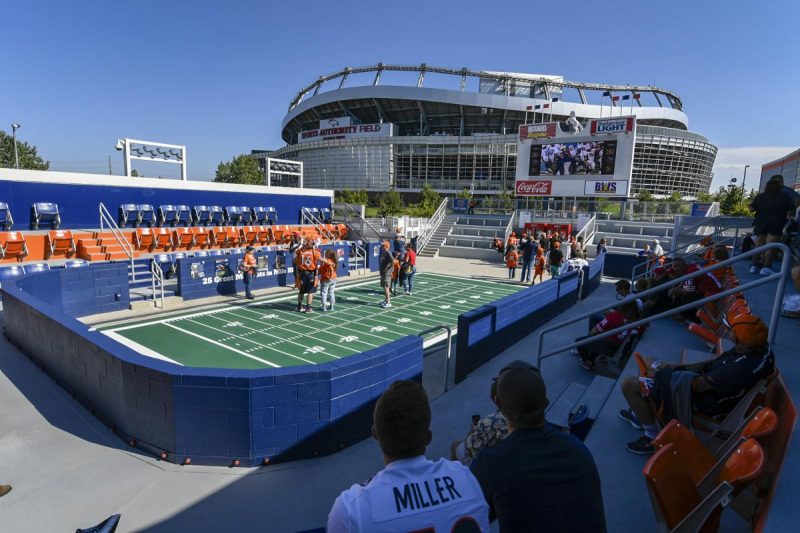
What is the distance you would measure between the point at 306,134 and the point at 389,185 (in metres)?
20.7

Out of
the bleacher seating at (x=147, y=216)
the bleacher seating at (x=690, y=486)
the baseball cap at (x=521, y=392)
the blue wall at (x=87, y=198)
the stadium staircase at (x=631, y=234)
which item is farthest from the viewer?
the stadium staircase at (x=631, y=234)

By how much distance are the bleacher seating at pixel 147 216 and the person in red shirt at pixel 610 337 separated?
22552 millimetres

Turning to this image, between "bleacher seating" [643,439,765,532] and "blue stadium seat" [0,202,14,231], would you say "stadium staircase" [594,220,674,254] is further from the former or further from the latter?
"blue stadium seat" [0,202,14,231]

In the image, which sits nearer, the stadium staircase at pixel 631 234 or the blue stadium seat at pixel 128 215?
the blue stadium seat at pixel 128 215

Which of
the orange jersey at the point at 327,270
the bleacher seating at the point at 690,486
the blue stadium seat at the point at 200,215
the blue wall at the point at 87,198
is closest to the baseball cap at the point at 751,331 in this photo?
the bleacher seating at the point at 690,486

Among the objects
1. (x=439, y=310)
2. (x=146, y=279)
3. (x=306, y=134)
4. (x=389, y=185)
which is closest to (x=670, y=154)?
(x=389, y=185)

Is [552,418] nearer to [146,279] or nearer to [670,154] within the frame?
[146,279]

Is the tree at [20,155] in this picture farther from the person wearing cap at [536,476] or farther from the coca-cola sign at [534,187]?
the person wearing cap at [536,476]

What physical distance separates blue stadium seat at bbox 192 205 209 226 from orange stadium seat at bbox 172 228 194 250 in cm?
220

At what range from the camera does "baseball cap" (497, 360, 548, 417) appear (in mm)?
2277

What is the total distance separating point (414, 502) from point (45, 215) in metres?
24.5

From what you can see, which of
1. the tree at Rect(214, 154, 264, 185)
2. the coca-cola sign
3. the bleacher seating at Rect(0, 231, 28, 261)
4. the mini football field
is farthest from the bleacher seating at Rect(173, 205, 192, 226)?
the tree at Rect(214, 154, 264, 185)

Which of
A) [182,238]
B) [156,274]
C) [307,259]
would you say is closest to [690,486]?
[307,259]

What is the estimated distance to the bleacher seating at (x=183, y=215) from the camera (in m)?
24.7
